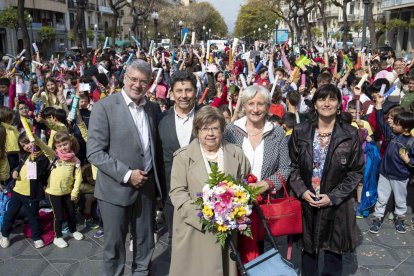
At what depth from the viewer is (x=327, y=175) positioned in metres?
3.12

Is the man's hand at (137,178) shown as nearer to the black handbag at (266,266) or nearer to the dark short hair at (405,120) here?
the black handbag at (266,266)

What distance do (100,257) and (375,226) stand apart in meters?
3.39

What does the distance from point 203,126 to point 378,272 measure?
253 cm

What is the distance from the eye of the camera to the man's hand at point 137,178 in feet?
10.2

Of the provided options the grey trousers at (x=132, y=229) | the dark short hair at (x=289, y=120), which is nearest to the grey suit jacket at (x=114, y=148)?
the grey trousers at (x=132, y=229)

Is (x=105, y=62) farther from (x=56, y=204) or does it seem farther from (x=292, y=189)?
(x=292, y=189)

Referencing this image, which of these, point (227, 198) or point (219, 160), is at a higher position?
point (219, 160)

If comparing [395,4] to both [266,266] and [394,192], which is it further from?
[266,266]

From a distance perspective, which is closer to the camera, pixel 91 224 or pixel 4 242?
pixel 4 242

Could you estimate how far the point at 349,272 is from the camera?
3896 mm

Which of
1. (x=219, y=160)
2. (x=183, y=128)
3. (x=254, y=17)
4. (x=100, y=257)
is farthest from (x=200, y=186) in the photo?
(x=254, y=17)

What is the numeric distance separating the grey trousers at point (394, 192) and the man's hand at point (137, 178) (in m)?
3.20

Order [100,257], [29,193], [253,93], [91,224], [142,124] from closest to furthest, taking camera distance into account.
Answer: [253,93], [142,124], [100,257], [29,193], [91,224]

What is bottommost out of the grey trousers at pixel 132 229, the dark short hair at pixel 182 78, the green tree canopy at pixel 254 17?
the grey trousers at pixel 132 229
